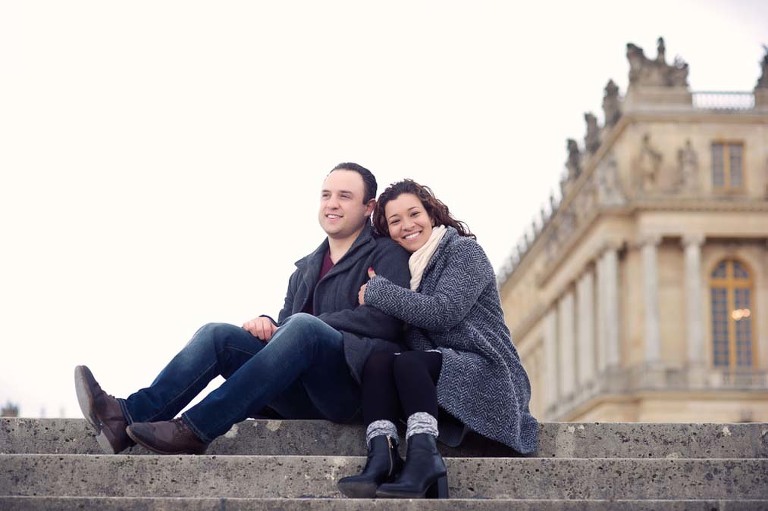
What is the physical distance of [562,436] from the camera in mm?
6820

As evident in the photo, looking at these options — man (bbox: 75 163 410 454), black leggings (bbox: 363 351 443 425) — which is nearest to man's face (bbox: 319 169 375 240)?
man (bbox: 75 163 410 454)

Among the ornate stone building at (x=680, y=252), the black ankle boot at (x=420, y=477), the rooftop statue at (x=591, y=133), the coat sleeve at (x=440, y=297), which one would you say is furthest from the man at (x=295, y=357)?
the rooftop statue at (x=591, y=133)

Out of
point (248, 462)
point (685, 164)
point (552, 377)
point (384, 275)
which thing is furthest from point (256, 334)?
point (552, 377)

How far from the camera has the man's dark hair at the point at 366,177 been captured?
712 centimetres

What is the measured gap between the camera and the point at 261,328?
22.0ft

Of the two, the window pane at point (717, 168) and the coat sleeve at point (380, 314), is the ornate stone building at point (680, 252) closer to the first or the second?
the window pane at point (717, 168)

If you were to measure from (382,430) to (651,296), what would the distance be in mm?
37397

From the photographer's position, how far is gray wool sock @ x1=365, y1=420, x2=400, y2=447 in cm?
604

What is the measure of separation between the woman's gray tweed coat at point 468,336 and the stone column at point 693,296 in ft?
119

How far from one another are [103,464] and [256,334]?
1196 millimetres

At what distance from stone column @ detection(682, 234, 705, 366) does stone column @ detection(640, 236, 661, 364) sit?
0.87 metres

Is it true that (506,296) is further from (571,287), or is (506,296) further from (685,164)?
(685,164)

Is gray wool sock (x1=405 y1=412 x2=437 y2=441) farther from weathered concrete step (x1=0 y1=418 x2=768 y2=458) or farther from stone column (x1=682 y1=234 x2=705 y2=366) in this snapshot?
stone column (x1=682 y1=234 x2=705 y2=366)

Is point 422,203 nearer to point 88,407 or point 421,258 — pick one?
point 421,258
